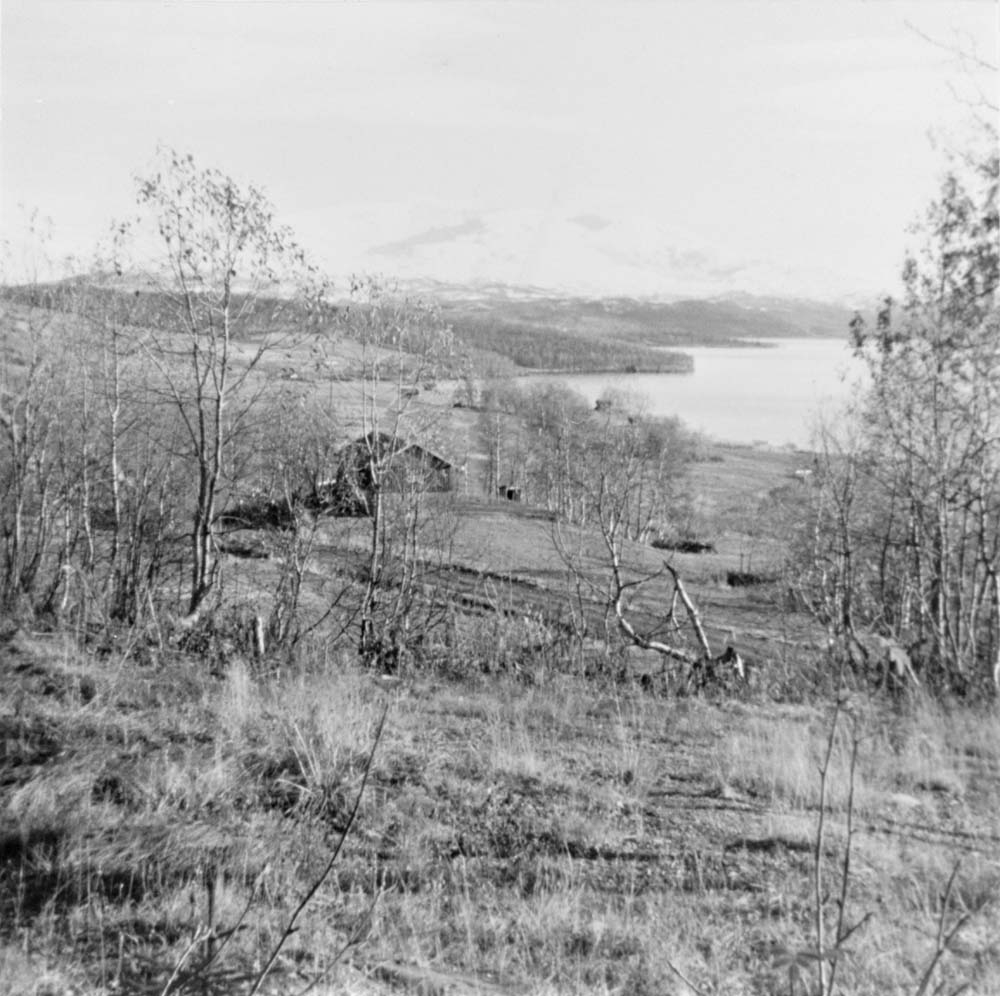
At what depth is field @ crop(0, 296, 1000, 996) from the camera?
9.02 ft

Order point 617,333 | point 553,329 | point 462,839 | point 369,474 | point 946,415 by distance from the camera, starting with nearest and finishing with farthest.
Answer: point 462,839
point 946,415
point 369,474
point 553,329
point 617,333

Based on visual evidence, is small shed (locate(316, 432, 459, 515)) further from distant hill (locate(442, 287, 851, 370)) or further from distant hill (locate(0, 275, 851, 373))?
distant hill (locate(442, 287, 851, 370))

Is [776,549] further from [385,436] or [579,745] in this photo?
[579,745]

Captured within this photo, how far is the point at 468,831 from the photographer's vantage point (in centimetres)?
376

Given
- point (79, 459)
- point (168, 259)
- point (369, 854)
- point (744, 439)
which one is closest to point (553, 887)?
point (369, 854)

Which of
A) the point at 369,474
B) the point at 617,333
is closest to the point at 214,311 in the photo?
the point at 369,474

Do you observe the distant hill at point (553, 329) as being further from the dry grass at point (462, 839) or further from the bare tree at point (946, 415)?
the dry grass at point (462, 839)

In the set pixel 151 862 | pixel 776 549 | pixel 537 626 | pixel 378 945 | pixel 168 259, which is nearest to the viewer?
pixel 378 945

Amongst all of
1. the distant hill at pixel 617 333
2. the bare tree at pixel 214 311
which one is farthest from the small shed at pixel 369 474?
the distant hill at pixel 617 333

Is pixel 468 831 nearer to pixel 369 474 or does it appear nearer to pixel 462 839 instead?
pixel 462 839

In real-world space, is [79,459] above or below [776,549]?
above

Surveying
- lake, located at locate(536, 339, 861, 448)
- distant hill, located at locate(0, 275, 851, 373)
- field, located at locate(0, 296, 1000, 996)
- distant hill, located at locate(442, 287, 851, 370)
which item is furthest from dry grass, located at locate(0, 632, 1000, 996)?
distant hill, located at locate(442, 287, 851, 370)

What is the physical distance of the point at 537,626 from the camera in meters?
8.49

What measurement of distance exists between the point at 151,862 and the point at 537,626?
5.43 meters
